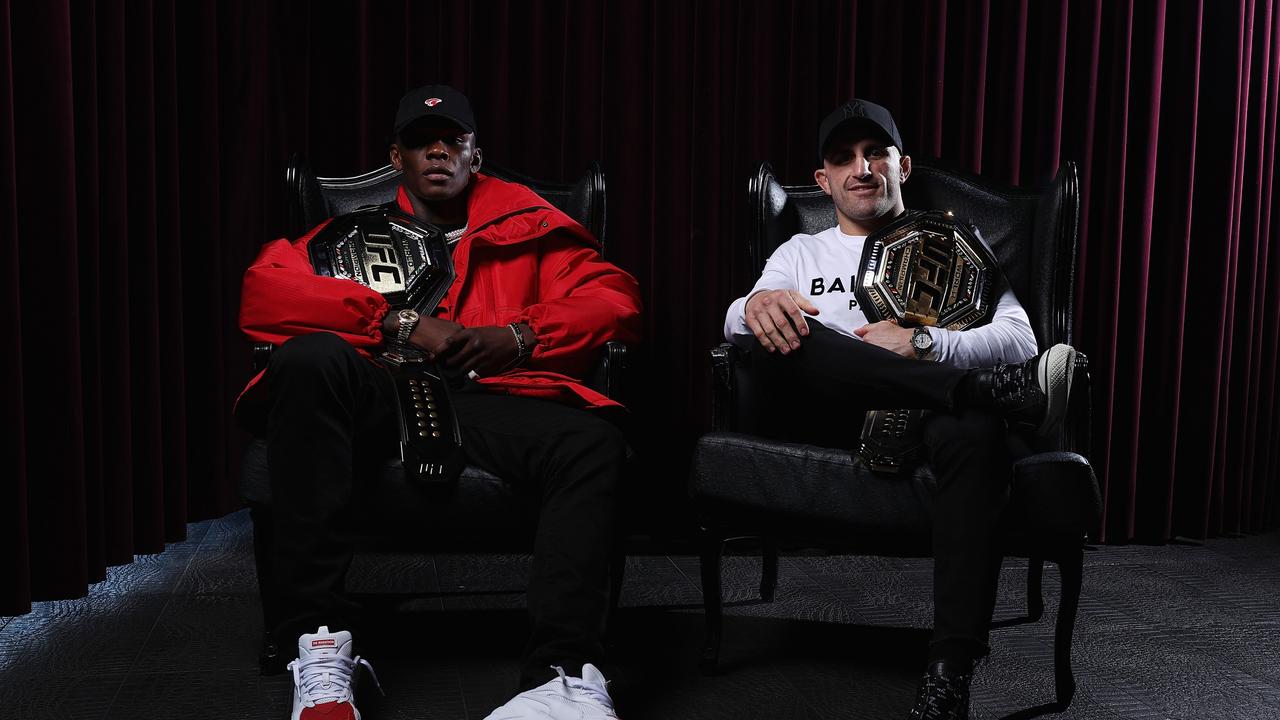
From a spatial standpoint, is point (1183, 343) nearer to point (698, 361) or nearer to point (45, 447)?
point (698, 361)

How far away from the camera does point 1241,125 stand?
3.16 m

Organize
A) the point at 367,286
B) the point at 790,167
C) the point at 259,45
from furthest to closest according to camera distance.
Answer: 1. the point at 790,167
2. the point at 259,45
3. the point at 367,286

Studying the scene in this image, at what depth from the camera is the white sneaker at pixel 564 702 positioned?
1.44m

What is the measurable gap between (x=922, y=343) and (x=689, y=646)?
81 centimetres

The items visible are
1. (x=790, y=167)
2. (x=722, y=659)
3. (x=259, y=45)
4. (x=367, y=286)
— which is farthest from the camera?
(x=790, y=167)

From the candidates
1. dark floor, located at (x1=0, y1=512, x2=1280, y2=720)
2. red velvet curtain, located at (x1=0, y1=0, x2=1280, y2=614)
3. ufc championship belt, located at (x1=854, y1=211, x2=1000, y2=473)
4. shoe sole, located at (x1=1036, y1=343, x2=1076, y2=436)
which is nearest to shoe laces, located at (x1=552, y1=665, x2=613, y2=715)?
dark floor, located at (x1=0, y1=512, x2=1280, y2=720)

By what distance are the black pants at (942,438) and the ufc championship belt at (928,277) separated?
0.27 metres

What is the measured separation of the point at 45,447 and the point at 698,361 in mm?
1805

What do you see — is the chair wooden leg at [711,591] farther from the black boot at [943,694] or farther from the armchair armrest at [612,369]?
the black boot at [943,694]

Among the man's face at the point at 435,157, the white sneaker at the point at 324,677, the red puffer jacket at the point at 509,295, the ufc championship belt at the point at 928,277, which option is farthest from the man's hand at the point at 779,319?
the white sneaker at the point at 324,677

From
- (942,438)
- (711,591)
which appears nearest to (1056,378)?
(942,438)

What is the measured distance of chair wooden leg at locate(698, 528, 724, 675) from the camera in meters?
1.91

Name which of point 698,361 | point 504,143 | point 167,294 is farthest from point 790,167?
point 167,294

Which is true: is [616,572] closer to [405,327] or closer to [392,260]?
[405,327]
